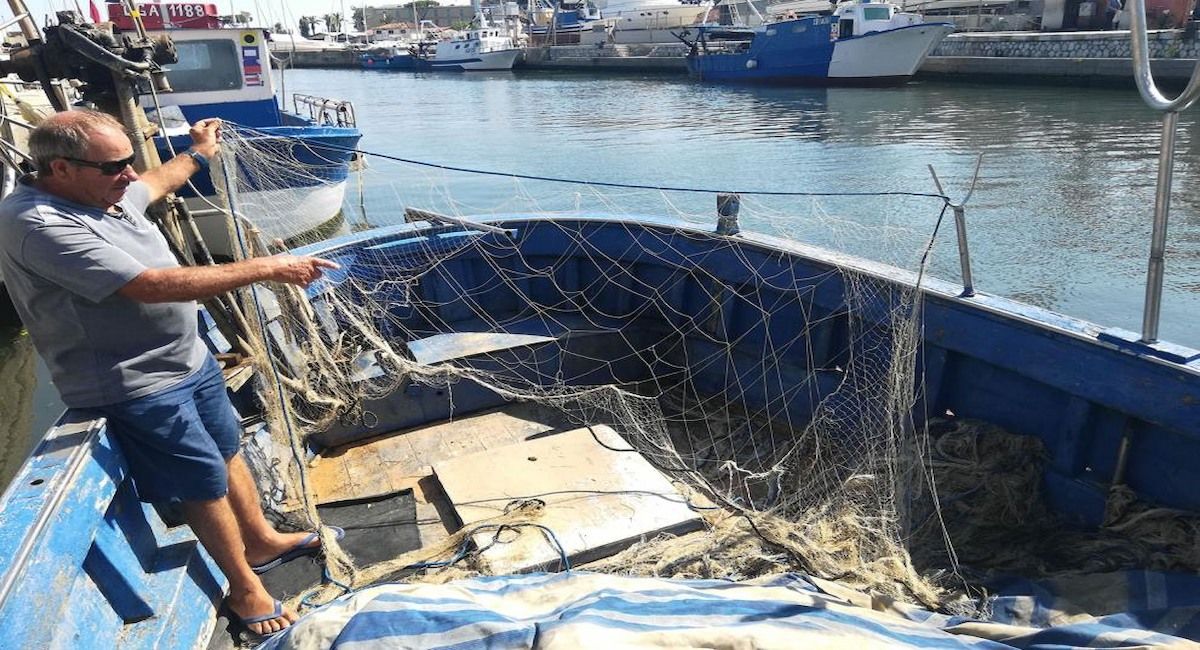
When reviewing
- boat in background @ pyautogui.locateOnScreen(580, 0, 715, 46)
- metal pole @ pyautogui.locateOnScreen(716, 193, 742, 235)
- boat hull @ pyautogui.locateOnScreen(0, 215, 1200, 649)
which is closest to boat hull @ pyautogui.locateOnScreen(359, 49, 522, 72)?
boat in background @ pyautogui.locateOnScreen(580, 0, 715, 46)

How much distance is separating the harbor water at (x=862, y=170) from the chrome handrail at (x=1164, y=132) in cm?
200

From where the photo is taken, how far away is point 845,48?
33.8 metres

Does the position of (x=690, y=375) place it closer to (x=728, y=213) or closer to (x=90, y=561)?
(x=728, y=213)

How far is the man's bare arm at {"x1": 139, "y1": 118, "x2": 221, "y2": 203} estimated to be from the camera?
112 inches

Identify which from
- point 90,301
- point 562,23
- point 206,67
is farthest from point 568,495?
point 562,23

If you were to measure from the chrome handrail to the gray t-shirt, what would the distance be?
3.21 m

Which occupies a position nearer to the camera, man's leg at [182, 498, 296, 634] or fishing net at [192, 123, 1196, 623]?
man's leg at [182, 498, 296, 634]

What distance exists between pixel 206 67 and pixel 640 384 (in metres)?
10.2

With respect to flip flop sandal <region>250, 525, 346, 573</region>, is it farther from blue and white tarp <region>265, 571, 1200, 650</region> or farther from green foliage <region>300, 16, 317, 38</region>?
green foliage <region>300, 16, 317, 38</region>

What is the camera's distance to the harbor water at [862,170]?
9.91 meters

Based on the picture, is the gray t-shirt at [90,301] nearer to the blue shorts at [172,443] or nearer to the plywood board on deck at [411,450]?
the blue shorts at [172,443]

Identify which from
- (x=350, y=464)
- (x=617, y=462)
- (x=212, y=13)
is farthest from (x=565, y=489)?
(x=212, y=13)

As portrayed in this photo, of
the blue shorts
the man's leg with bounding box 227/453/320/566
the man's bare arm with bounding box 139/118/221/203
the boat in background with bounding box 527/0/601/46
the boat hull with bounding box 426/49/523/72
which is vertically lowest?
the man's leg with bounding box 227/453/320/566

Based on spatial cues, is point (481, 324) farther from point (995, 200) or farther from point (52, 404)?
point (995, 200)
